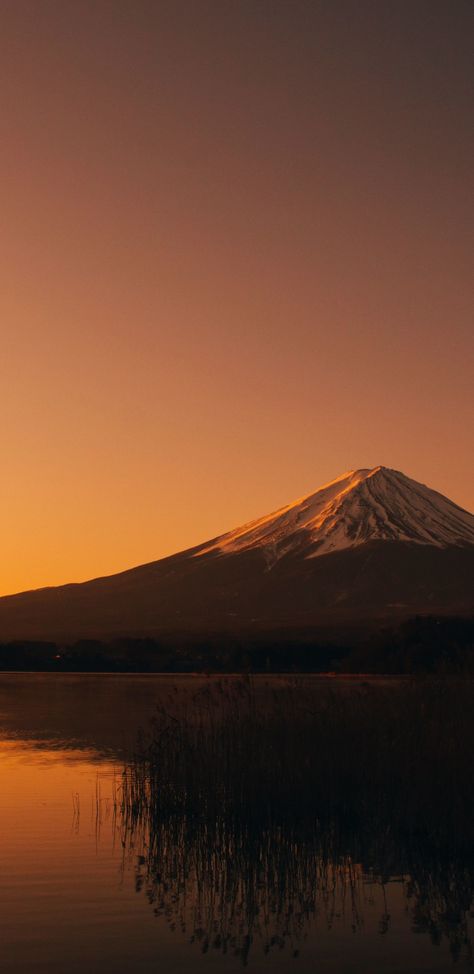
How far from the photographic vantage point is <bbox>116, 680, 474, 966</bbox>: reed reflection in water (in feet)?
37.1

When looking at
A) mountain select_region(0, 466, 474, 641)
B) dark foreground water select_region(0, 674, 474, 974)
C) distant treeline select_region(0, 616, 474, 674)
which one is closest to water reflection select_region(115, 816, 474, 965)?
dark foreground water select_region(0, 674, 474, 974)

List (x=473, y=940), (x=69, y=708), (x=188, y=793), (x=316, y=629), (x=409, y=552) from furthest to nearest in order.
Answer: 1. (x=409, y=552)
2. (x=316, y=629)
3. (x=69, y=708)
4. (x=188, y=793)
5. (x=473, y=940)

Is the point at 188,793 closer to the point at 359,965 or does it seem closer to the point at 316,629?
the point at 359,965

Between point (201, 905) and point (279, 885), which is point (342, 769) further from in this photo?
point (201, 905)

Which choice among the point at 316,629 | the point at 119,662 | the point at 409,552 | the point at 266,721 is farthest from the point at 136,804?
the point at 409,552

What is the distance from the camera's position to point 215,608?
549 feet

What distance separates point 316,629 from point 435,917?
424ft

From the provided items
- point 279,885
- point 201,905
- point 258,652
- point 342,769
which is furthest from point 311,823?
point 258,652

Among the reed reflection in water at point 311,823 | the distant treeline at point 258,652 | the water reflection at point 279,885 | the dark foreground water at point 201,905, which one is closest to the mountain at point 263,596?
the distant treeline at point 258,652

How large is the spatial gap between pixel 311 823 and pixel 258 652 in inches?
3205

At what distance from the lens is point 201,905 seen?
11.6m

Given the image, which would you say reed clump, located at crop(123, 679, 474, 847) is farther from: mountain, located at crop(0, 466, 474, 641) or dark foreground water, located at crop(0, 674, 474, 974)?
mountain, located at crop(0, 466, 474, 641)

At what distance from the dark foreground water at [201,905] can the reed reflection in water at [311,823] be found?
4cm

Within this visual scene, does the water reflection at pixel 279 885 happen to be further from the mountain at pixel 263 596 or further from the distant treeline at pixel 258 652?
the mountain at pixel 263 596
